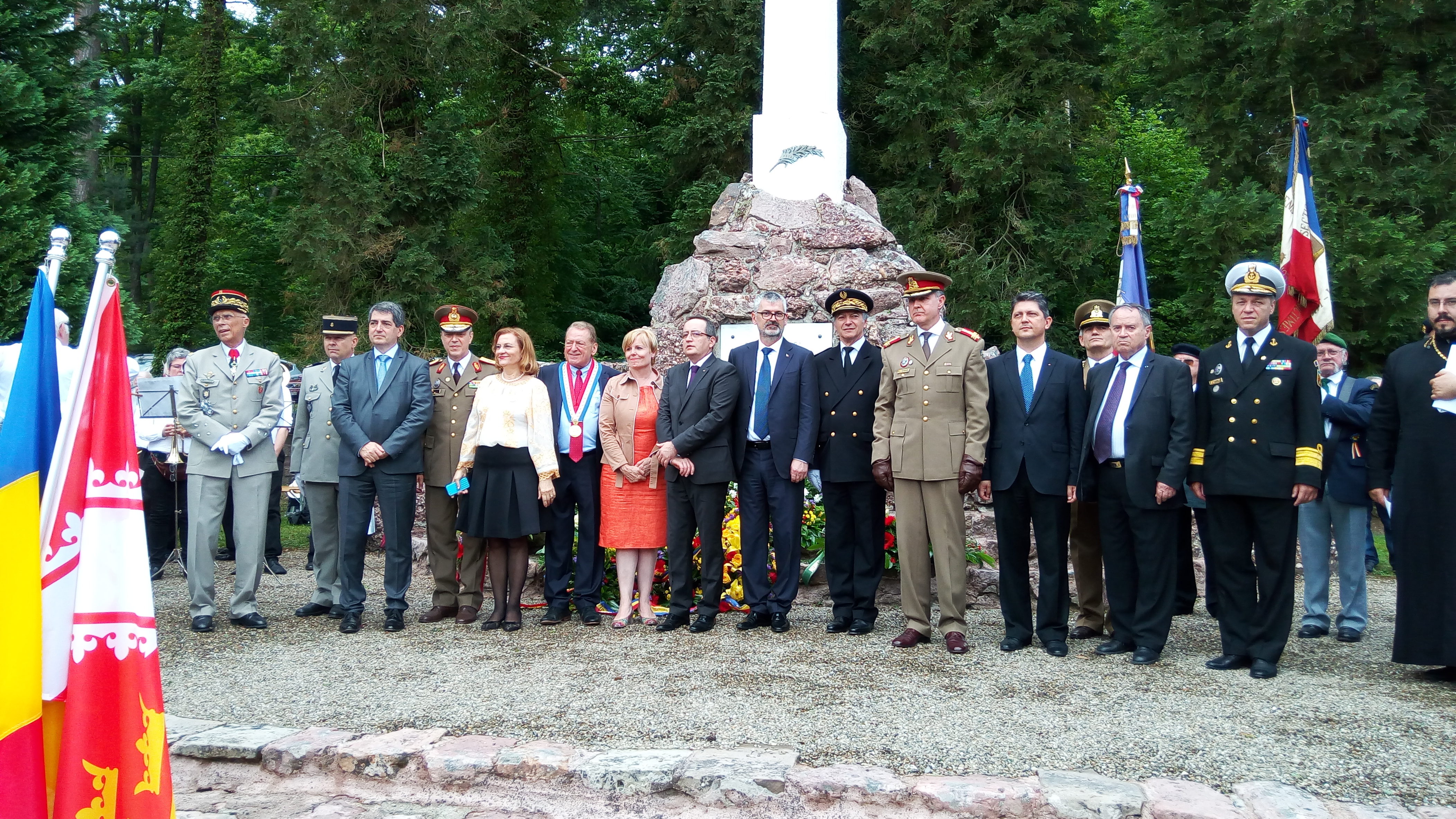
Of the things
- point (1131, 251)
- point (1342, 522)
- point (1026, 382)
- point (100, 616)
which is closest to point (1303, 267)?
point (1131, 251)

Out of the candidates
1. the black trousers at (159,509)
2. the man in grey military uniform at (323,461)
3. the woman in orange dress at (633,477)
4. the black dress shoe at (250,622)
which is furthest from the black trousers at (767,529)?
the black trousers at (159,509)

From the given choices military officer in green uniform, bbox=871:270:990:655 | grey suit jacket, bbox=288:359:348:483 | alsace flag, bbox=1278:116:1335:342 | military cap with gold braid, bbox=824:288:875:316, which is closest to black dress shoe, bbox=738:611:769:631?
military officer in green uniform, bbox=871:270:990:655

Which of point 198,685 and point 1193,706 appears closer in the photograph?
point 1193,706

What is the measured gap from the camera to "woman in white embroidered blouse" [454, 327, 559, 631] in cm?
629

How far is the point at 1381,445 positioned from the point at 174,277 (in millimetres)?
17601

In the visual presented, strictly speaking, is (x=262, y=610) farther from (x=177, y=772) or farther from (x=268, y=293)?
(x=268, y=293)

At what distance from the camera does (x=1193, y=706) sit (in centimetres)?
459

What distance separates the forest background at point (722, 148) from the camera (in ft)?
44.9

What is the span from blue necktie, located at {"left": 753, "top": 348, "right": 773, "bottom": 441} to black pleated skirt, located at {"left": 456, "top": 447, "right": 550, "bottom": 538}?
134 cm

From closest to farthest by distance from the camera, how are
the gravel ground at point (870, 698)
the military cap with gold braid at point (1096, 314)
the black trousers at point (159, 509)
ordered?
the gravel ground at point (870, 698) < the military cap with gold braid at point (1096, 314) < the black trousers at point (159, 509)

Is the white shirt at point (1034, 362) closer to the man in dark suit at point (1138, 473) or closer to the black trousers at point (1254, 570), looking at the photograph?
the man in dark suit at point (1138, 473)

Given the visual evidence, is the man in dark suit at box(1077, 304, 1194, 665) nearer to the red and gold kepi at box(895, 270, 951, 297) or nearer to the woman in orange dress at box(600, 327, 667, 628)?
the red and gold kepi at box(895, 270, 951, 297)

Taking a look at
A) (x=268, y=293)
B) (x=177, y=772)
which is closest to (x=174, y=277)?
(x=268, y=293)

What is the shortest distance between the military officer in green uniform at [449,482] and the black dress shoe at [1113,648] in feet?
12.1
